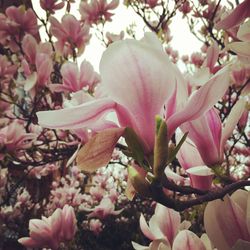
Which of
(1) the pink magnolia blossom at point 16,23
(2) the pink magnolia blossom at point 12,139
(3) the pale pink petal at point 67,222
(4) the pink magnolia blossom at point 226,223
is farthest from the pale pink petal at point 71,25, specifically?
(4) the pink magnolia blossom at point 226,223

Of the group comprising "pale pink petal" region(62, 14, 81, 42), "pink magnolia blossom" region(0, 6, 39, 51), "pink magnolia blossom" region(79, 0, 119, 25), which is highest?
"pink magnolia blossom" region(79, 0, 119, 25)

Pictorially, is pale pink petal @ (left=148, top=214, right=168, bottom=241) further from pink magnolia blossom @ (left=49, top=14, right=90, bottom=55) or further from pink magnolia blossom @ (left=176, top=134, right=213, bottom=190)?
pink magnolia blossom @ (left=49, top=14, right=90, bottom=55)

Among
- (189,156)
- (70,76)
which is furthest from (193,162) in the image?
(70,76)

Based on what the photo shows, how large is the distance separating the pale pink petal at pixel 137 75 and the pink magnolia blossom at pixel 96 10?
1.75 metres

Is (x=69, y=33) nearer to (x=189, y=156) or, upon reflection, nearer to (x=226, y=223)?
(x=189, y=156)

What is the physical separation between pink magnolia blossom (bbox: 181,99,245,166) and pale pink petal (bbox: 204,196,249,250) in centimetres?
9

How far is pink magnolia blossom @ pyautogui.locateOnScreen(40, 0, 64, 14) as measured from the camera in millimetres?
1803

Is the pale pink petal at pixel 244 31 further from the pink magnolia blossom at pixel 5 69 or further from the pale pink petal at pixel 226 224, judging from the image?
the pink magnolia blossom at pixel 5 69

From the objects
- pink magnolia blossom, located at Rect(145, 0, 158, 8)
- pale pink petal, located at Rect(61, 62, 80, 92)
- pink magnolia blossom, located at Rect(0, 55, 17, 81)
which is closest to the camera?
pale pink petal, located at Rect(61, 62, 80, 92)

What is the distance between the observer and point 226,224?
1.48 feet

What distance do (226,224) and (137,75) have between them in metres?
0.20

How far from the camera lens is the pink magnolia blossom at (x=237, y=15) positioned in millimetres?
438

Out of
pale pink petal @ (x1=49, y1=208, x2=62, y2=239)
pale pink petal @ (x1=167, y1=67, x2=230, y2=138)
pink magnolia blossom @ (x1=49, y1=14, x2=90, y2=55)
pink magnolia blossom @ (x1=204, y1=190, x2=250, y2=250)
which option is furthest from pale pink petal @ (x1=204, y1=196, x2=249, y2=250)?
pink magnolia blossom @ (x1=49, y1=14, x2=90, y2=55)

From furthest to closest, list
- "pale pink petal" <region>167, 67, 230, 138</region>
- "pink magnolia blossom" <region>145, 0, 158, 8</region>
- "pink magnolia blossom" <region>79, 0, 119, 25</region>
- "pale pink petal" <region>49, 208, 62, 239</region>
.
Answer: "pink magnolia blossom" <region>145, 0, 158, 8</region>
"pink magnolia blossom" <region>79, 0, 119, 25</region>
"pale pink petal" <region>49, 208, 62, 239</region>
"pale pink petal" <region>167, 67, 230, 138</region>
